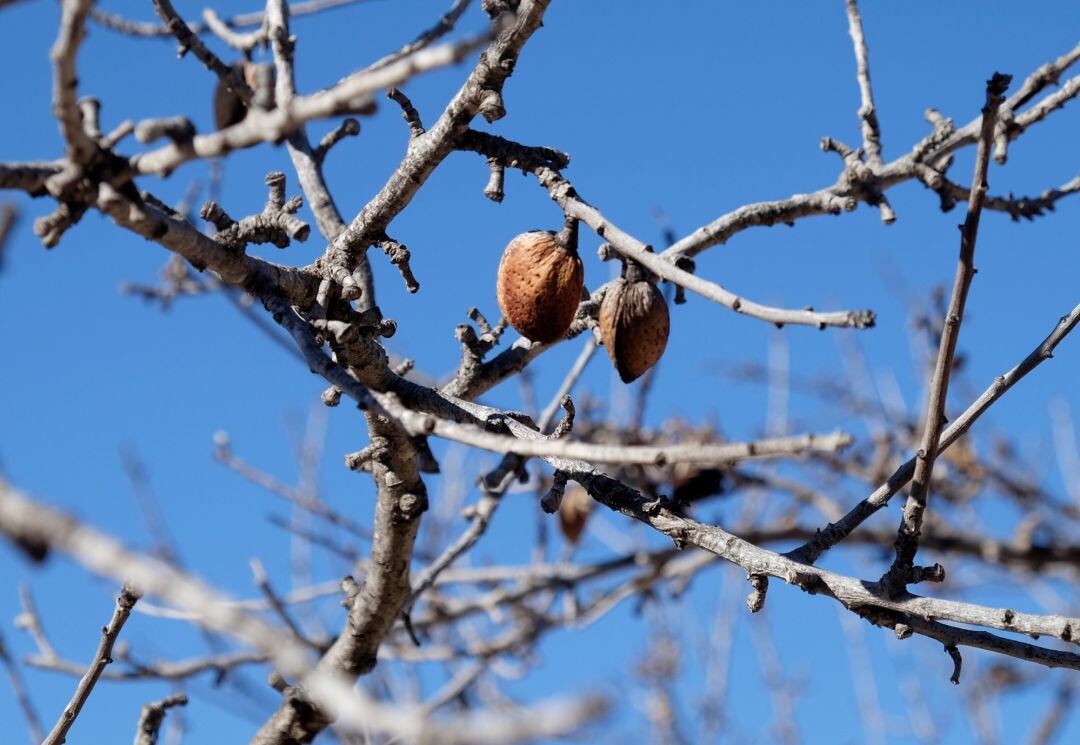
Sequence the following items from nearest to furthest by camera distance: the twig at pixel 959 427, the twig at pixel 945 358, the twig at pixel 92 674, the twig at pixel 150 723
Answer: the twig at pixel 945 358, the twig at pixel 959 427, the twig at pixel 92 674, the twig at pixel 150 723

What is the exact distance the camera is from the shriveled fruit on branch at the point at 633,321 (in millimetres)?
2068

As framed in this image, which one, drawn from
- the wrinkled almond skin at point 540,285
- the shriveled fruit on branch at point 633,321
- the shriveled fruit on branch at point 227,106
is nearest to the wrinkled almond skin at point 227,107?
the shriveled fruit on branch at point 227,106

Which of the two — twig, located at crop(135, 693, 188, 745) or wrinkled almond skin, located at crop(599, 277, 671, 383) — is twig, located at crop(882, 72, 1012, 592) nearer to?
wrinkled almond skin, located at crop(599, 277, 671, 383)

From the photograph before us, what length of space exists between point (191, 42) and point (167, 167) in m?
1.59

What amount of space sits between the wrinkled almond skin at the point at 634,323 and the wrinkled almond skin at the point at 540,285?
8 centimetres

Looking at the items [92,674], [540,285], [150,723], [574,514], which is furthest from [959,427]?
[574,514]

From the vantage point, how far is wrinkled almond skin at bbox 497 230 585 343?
2.14m

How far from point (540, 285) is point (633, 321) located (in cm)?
20

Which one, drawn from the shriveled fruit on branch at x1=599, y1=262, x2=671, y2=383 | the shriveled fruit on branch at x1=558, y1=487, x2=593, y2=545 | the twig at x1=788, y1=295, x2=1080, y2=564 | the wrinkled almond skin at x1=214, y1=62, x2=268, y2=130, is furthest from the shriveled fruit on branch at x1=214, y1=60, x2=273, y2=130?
the shriveled fruit on branch at x1=558, y1=487, x2=593, y2=545

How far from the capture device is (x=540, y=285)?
2133 millimetres

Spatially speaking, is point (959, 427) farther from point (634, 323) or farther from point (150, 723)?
point (150, 723)

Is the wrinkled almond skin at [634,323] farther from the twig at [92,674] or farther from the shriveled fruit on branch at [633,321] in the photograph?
the twig at [92,674]

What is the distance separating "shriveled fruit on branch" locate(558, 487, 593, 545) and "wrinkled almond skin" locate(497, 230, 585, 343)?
281 centimetres

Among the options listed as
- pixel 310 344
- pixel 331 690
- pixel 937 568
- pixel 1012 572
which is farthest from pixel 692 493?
pixel 331 690
